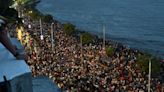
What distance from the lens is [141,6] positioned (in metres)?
137

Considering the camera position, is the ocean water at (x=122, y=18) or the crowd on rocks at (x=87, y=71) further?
the ocean water at (x=122, y=18)

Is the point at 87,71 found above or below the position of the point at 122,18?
above

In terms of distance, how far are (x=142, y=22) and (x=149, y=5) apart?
36877mm

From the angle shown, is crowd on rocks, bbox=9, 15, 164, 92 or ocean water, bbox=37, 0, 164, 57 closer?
crowd on rocks, bbox=9, 15, 164, 92

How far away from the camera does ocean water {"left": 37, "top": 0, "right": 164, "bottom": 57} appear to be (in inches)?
3184

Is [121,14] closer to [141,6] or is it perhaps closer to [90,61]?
[141,6]

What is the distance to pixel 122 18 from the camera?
109625 millimetres

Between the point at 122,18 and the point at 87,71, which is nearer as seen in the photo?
the point at 87,71

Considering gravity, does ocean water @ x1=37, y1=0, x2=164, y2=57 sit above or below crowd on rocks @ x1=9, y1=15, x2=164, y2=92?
below

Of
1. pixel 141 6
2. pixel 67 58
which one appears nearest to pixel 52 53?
pixel 67 58

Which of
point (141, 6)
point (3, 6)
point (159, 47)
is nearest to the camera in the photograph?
point (3, 6)

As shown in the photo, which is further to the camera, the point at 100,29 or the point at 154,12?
the point at 154,12

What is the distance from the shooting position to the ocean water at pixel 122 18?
265 ft

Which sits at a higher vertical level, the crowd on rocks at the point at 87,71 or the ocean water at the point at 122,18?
the crowd on rocks at the point at 87,71
